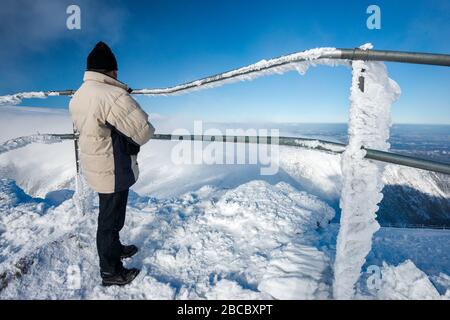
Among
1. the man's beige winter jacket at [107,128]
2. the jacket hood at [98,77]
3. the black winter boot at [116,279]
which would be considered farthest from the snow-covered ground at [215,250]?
the jacket hood at [98,77]

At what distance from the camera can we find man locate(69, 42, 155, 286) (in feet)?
5.91

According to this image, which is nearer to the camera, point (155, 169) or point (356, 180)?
point (356, 180)

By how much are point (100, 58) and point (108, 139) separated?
61 centimetres

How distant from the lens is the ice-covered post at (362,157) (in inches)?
50.6

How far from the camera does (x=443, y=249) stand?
8.91 ft

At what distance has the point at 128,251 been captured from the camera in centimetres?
238

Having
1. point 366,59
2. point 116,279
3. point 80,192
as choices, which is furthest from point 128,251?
point 366,59

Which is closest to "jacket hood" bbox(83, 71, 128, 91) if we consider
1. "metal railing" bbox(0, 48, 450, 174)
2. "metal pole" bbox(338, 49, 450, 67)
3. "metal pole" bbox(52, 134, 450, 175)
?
"metal railing" bbox(0, 48, 450, 174)
